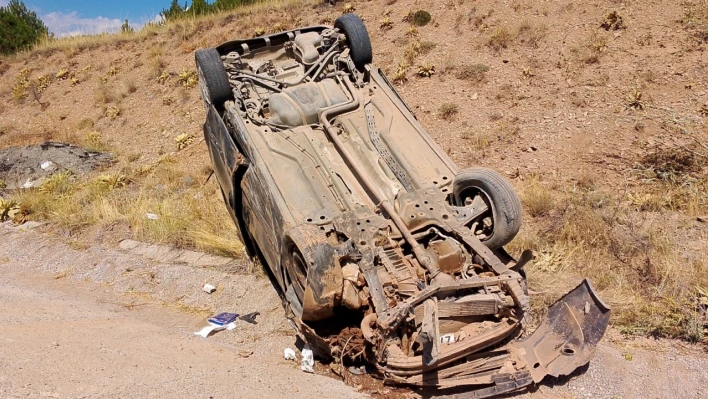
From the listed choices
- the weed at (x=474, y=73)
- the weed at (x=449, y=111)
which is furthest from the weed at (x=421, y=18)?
the weed at (x=449, y=111)

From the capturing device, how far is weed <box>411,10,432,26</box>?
12.7 m

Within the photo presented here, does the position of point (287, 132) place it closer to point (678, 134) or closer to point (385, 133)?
point (385, 133)

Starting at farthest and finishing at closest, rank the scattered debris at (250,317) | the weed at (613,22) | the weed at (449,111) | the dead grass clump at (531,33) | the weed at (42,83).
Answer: the weed at (42,83), the dead grass clump at (531,33), the weed at (613,22), the weed at (449,111), the scattered debris at (250,317)

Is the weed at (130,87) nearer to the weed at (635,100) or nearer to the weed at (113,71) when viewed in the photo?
the weed at (113,71)

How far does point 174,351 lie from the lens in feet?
13.6

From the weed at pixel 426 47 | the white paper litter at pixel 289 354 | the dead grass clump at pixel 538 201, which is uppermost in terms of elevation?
the weed at pixel 426 47

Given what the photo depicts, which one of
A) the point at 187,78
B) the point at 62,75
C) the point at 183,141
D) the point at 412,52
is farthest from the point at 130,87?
the point at 412,52

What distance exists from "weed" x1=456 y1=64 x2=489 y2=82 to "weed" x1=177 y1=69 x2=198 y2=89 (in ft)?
24.5

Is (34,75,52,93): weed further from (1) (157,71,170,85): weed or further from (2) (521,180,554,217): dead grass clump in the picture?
(2) (521,180,554,217): dead grass clump

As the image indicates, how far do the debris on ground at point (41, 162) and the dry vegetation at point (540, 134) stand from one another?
1.81 ft

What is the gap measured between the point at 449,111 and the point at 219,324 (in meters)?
6.12

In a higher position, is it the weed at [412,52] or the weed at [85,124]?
the weed at [85,124]

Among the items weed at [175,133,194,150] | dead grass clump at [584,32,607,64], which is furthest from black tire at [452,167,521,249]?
weed at [175,133,194,150]

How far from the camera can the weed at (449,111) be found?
955 cm
